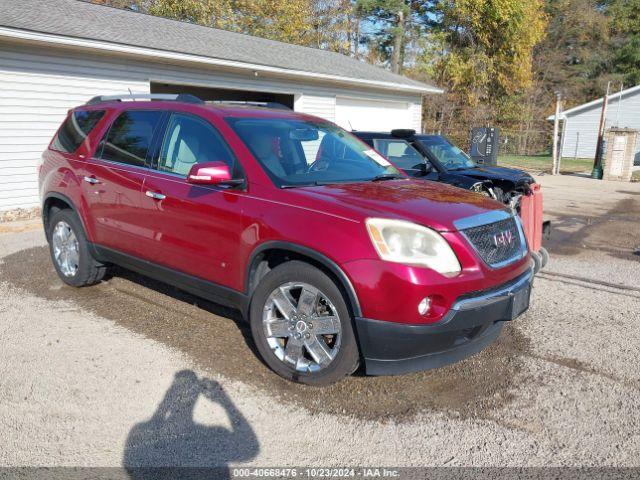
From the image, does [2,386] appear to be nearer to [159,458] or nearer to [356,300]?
[159,458]

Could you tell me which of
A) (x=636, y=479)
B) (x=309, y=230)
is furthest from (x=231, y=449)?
(x=636, y=479)

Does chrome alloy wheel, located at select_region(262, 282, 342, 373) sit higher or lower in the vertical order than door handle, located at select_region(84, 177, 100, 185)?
lower

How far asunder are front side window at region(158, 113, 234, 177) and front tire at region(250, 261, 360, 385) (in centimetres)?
107

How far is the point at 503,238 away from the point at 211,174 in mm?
2053

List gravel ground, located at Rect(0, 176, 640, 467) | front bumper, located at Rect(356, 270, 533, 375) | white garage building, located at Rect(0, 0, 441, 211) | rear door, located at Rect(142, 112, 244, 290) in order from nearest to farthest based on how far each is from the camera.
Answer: gravel ground, located at Rect(0, 176, 640, 467), front bumper, located at Rect(356, 270, 533, 375), rear door, located at Rect(142, 112, 244, 290), white garage building, located at Rect(0, 0, 441, 211)

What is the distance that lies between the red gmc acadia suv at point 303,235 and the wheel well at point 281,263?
1 centimetres

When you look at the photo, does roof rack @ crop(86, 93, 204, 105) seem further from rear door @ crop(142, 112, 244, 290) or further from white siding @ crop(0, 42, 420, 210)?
white siding @ crop(0, 42, 420, 210)

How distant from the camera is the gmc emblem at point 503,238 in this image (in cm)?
364

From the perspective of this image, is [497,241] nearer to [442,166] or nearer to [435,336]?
[435,336]

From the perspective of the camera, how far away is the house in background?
3478cm

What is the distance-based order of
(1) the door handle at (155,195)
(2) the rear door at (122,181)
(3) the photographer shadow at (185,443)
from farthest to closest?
(2) the rear door at (122,181)
(1) the door handle at (155,195)
(3) the photographer shadow at (185,443)

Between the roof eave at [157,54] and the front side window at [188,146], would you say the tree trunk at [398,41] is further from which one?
the front side window at [188,146]

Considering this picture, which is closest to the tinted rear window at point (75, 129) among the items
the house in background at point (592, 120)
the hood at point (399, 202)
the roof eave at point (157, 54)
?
the hood at point (399, 202)

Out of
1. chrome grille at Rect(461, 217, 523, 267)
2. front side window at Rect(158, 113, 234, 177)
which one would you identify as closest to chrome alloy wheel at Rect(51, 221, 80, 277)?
front side window at Rect(158, 113, 234, 177)
